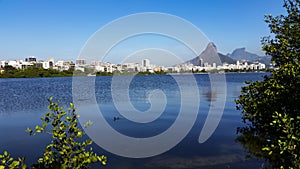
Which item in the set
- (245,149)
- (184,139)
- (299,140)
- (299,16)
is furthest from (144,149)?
A: (299,16)

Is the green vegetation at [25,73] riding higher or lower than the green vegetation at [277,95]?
higher

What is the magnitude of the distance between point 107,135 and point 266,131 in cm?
913

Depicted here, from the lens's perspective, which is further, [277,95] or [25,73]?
[25,73]

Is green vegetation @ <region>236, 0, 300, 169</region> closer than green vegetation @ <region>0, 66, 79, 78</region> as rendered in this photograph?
Yes

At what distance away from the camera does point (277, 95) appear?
12172 mm

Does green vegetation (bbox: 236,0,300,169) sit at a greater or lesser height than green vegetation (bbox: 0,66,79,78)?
lesser

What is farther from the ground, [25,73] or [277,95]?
[25,73]

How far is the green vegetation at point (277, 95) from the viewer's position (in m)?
10.5

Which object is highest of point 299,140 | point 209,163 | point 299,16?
point 299,16

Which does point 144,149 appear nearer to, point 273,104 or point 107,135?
point 107,135

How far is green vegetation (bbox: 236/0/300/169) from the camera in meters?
10.5

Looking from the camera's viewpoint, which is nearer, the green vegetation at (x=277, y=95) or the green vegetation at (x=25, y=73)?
the green vegetation at (x=277, y=95)

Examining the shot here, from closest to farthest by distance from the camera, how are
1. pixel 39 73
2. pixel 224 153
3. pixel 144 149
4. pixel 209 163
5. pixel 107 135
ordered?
pixel 209 163 < pixel 224 153 < pixel 144 149 < pixel 107 135 < pixel 39 73

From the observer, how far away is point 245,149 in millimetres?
13078
